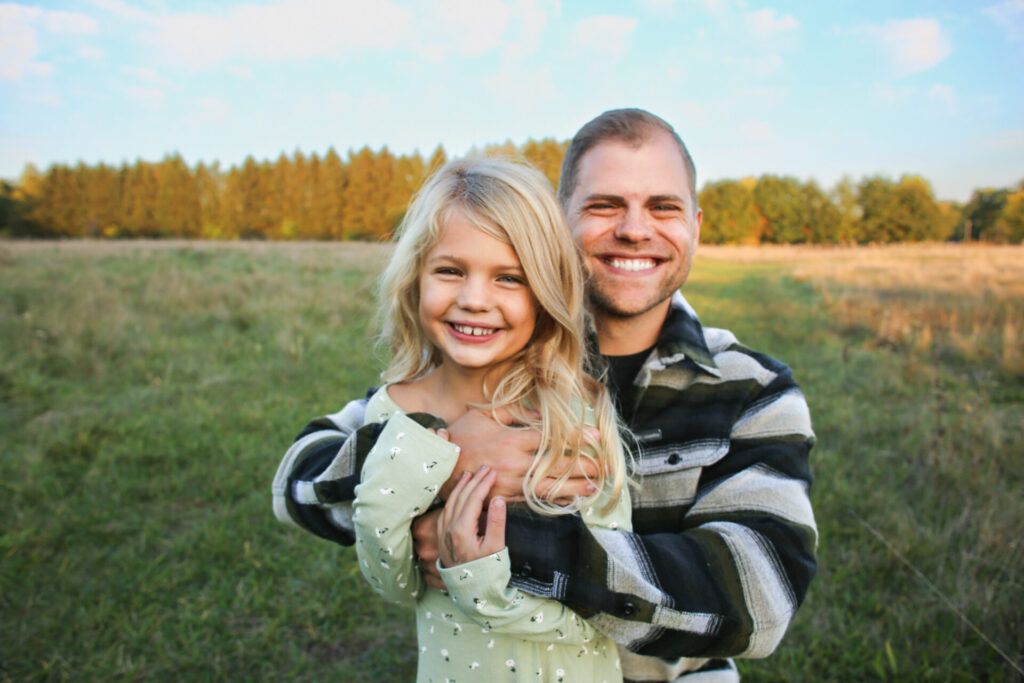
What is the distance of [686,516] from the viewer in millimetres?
1697

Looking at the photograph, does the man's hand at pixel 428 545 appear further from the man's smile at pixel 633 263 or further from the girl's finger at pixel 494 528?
the man's smile at pixel 633 263

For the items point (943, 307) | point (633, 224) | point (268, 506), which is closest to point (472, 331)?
point (633, 224)

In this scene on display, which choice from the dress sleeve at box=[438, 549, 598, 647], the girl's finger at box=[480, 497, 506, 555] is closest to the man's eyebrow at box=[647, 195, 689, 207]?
the girl's finger at box=[480, 497, 506, 555]

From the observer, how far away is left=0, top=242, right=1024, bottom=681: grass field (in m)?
3.16

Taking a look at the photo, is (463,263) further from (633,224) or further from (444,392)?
(633,224)

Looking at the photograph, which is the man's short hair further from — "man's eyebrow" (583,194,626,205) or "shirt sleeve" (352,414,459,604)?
"shirt sleeve" (352,414,459,604)

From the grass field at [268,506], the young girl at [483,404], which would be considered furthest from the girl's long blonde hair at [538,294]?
the grass field at [268,506]

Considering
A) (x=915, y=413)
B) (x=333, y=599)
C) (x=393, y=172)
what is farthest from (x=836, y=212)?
(x=333, y=599)

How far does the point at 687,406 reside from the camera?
6.11 ft

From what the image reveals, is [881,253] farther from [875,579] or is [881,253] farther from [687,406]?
[687,406]

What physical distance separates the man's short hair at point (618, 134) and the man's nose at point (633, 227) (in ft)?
0.79

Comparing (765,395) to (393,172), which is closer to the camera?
(765,395)

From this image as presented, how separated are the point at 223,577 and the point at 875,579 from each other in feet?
13.7

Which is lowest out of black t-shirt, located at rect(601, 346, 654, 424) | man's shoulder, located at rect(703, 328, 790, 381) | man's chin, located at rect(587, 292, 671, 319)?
black t-shirt, located at rect(601, 346, 654, 424)
